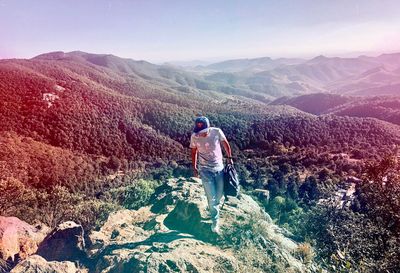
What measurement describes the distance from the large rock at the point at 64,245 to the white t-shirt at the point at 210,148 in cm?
→ 378

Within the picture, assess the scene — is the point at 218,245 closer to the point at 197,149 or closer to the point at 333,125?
the point at 197,149

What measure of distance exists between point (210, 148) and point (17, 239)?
6.32m

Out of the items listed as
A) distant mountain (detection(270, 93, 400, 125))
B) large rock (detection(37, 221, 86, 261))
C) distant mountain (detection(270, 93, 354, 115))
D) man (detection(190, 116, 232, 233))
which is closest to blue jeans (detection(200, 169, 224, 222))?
man (detection(190, 116, 232, 233))

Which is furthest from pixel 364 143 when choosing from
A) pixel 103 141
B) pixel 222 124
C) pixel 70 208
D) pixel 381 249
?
pixel 381 249

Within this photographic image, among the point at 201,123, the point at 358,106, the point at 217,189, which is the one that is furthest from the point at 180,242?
the point at 358,106

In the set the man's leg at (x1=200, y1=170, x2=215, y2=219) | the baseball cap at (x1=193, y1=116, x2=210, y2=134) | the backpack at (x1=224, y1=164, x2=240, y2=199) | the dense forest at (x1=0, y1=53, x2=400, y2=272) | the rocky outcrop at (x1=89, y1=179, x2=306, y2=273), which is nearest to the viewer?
the rocky outcrop at (x1=89, y1=179, x2=306, y2=273)

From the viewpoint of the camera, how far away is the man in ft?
20.8

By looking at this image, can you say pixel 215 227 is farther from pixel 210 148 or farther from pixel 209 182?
pixel 210 148

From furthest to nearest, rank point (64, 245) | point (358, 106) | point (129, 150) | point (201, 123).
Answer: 1. point (358, 106)
2. point (129, 150)
3. point (64, 245)
4. point (201, 123)

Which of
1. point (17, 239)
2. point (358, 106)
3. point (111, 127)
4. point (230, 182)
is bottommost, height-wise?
point (358, 106)

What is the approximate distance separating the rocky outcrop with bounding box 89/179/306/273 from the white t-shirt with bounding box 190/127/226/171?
1.44 meters

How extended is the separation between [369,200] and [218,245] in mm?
4644

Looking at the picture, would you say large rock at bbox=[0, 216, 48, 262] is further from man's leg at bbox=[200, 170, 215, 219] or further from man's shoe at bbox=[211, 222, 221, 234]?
man's leg at bbox=[200, 170, 215, 219]

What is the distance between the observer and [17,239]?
29.5 feet
